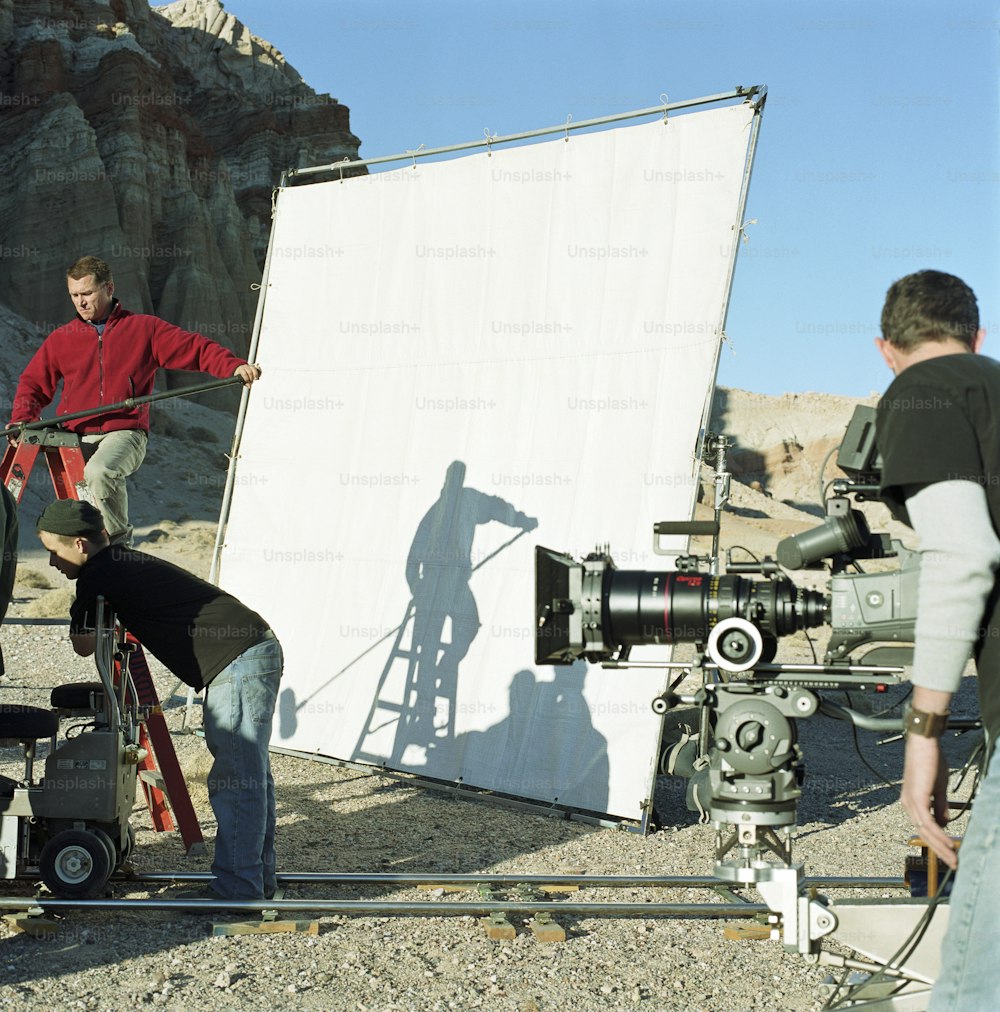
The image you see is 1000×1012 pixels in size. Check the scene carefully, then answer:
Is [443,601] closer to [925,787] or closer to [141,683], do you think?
[141,683]

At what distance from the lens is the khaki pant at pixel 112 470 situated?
5.92m

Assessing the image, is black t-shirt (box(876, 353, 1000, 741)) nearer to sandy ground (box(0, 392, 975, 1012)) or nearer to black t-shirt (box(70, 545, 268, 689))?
sandy ground (box(0, 392, 975, 1012))

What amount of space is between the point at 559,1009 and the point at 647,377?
4.02 m

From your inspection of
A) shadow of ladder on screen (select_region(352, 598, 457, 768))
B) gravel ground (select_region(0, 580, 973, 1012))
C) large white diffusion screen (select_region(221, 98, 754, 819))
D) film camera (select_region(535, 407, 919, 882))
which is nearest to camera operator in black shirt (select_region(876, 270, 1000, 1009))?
film camera (select_region(535, 407, 919, 882))

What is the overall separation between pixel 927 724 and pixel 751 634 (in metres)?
0.88

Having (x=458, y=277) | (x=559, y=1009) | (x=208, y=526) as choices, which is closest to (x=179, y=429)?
(x=208, y=526)

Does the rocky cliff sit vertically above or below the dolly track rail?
above

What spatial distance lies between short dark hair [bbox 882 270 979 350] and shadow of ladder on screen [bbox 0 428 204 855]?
4.00 m

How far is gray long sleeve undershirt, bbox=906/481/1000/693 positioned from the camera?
2367 millimetres

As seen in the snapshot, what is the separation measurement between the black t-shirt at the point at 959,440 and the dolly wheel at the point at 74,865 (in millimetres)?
3618

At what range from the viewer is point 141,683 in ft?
18.6

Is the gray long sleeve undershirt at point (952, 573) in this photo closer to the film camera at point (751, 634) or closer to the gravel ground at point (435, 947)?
the film camera at point (751, 634)

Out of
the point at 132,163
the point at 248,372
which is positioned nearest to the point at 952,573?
the point at 248,372

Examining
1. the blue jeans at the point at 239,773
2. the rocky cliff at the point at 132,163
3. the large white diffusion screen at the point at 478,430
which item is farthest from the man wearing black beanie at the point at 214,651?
the rocky cliff at the point at 132,163
